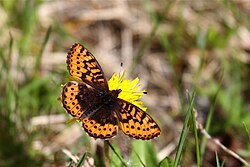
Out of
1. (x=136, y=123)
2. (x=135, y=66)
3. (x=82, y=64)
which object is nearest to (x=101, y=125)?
(x=136, y=123)

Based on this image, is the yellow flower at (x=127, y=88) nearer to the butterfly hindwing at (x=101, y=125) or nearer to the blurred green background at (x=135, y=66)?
the butterfly hindwing at (x=101, y=125)

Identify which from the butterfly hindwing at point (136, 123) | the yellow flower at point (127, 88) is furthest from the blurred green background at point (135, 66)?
the butterfly hindwing at point (136, 123)

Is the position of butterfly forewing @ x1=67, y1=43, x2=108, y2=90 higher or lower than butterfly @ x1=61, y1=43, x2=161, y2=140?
higher

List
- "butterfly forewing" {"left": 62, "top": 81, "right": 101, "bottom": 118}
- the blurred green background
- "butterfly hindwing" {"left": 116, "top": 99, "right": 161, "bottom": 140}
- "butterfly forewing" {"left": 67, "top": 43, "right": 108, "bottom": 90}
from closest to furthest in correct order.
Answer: "butterfly hindwing" {"left": 116, "top": 99, "right": 161, "bottom": 140}, "butterfly forewing" {"left": 62, "top": 81, "right": 101, "bottom": 118}, "butterfly forewing" {"left": 67, "top": 43, "right": 108, "bottom": 90}, the blurred green background

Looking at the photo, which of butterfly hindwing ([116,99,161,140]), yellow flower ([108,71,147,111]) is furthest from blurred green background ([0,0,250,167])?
butterfly hindwing ([116,99,161,140])

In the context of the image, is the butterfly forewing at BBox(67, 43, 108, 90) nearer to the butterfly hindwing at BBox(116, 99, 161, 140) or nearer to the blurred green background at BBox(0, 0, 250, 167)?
the butterfly hindwing at BBox(116, 99, 161, 140)

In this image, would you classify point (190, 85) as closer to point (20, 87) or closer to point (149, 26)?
point (149, 26)

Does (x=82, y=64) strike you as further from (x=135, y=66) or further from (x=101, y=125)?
(x=135, y=66)

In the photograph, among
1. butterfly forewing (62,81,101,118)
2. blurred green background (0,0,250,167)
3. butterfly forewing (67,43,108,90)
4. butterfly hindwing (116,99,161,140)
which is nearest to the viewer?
butterfly hindwing (116,99,161,140)
